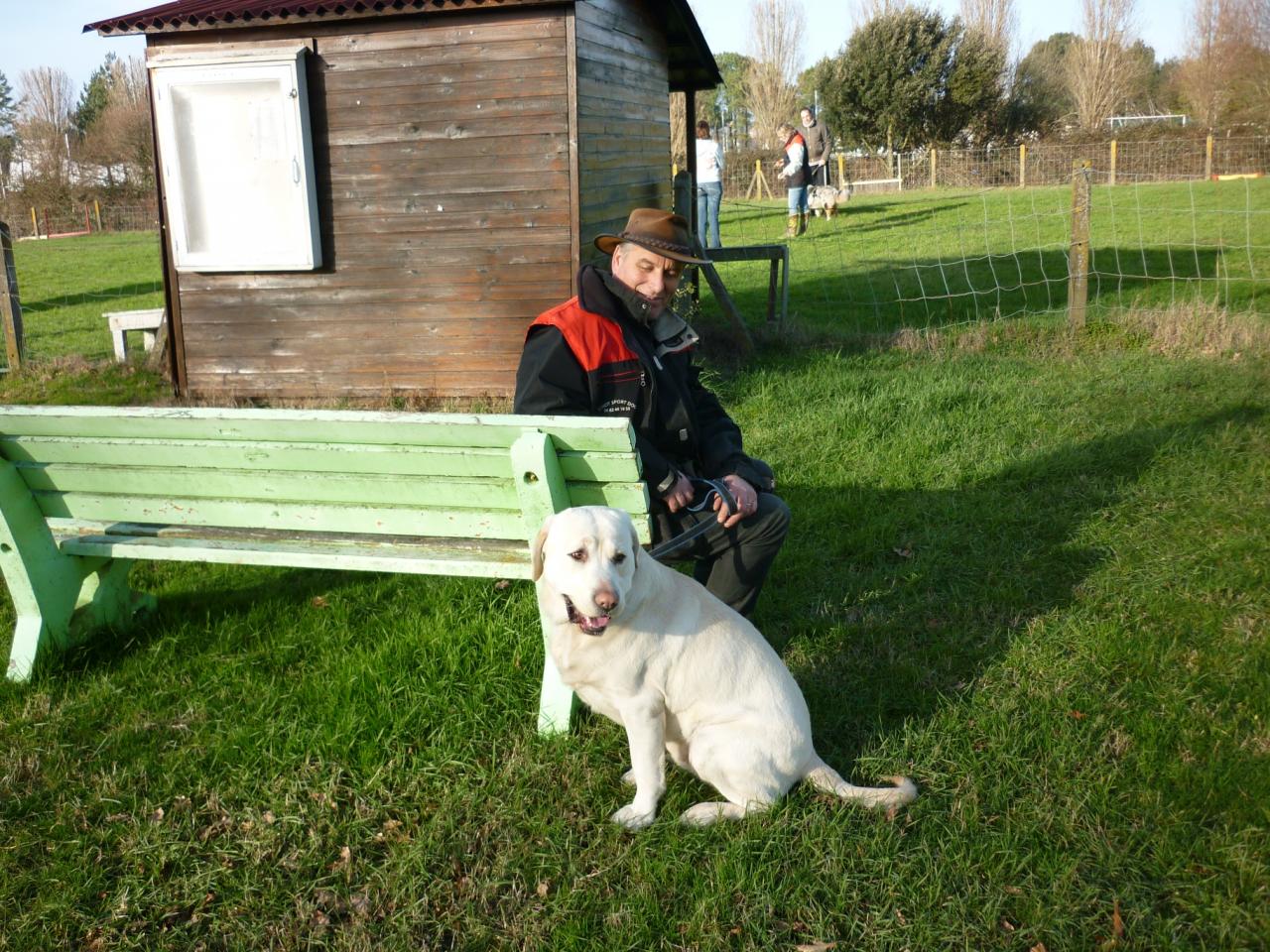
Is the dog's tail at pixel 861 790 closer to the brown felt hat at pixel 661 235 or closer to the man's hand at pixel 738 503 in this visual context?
the man's hand at pixel 738 503

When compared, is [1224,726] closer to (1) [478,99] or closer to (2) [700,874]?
(2) [700,874]

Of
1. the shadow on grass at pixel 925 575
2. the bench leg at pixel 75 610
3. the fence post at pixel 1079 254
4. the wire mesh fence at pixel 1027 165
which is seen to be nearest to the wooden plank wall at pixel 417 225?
the shadow on grass at pixel 925 575

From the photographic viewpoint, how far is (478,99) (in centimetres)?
852

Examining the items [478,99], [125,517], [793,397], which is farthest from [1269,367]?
[125,517]

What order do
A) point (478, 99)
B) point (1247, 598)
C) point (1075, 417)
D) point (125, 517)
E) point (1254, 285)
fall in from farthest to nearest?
point (1254, 285) < point (478, 99) < point (1075, 417) < point (1247, 598) < point (125, 517)

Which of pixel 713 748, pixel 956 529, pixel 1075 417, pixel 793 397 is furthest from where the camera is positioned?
pixel 793 397

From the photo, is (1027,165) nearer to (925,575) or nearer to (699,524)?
(925,575)

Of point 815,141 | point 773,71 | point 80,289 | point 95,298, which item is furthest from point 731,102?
point 95,298

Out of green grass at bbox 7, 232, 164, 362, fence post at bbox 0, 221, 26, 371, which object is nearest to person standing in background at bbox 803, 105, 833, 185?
green grass at bbox 7, 232, 164, 362

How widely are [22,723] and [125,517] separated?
31.4 inches

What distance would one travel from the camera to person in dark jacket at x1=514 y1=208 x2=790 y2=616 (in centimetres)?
349

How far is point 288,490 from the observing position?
138 inches

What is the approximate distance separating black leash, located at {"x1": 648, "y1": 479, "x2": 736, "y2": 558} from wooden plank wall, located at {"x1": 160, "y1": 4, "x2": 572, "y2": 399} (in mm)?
5385

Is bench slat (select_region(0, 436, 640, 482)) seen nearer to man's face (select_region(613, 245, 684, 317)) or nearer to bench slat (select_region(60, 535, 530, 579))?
bench slat (select_region(60, 535, 530, 579))
